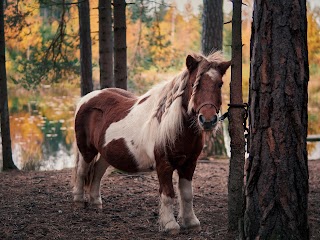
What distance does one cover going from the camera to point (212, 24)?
1013 centimetres

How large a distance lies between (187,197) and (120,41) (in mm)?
3381

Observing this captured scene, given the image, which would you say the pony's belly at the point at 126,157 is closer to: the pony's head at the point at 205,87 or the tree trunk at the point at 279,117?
the pony's head at the point at 205,87

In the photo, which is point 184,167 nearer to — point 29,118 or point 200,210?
point 200,210

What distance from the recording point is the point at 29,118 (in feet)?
74.4

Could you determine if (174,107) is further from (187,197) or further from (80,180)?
(80,180)

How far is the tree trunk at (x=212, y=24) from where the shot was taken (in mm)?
10078

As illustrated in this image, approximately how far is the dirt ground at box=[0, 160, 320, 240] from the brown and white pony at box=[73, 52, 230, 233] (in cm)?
29

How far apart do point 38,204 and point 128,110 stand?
5.62ft

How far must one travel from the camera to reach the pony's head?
178 inches

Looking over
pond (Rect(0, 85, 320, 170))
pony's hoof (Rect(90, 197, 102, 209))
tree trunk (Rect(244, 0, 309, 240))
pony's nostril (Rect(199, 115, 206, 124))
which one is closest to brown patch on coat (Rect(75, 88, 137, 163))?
pony's hoof (Rect(90, 197, 102, 209))

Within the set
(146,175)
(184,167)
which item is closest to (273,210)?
(184,167)

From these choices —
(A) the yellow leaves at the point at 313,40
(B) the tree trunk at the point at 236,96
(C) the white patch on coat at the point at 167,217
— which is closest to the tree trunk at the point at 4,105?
(C) the white patch on coat at the point at 167,217

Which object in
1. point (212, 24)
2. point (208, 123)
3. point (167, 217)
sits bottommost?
point (167, 217)

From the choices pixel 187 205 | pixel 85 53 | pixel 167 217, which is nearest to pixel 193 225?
pixel 187 205
